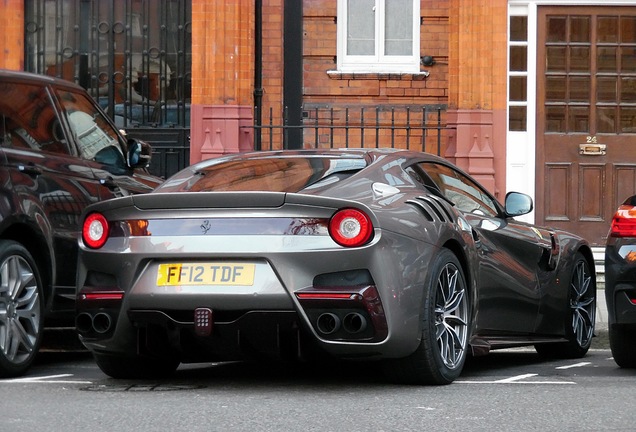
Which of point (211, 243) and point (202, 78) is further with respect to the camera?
point (202, 78)

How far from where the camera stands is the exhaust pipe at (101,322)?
7129mm

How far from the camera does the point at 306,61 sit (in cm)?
1634

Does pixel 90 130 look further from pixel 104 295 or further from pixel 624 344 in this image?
pixel 624 344

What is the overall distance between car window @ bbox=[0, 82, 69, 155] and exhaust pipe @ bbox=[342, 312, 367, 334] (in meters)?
2.49

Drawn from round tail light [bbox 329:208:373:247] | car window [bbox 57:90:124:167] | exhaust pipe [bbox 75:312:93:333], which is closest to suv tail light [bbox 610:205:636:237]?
round tail light [bbox 329:208:373:247]

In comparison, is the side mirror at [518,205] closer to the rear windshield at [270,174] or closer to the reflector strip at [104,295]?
the rear windshield at [270,174]

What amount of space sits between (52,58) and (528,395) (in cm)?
1085

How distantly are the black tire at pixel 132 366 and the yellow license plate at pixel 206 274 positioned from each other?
0.74 m

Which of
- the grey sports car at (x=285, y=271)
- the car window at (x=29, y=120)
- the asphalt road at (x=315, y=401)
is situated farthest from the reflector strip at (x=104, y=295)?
the car window at (x=29, y=120)

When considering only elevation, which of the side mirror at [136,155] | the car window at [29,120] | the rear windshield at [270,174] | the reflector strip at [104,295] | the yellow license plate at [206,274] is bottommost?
the reflector strip at [104,295]

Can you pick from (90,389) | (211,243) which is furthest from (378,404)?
(90,389)

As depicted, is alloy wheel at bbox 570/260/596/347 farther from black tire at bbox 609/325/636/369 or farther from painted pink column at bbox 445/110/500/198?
painted pink column at bbox 445/110/500/198

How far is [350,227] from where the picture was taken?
685 centimetres

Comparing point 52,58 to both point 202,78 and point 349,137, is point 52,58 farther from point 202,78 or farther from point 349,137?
point 349,137
